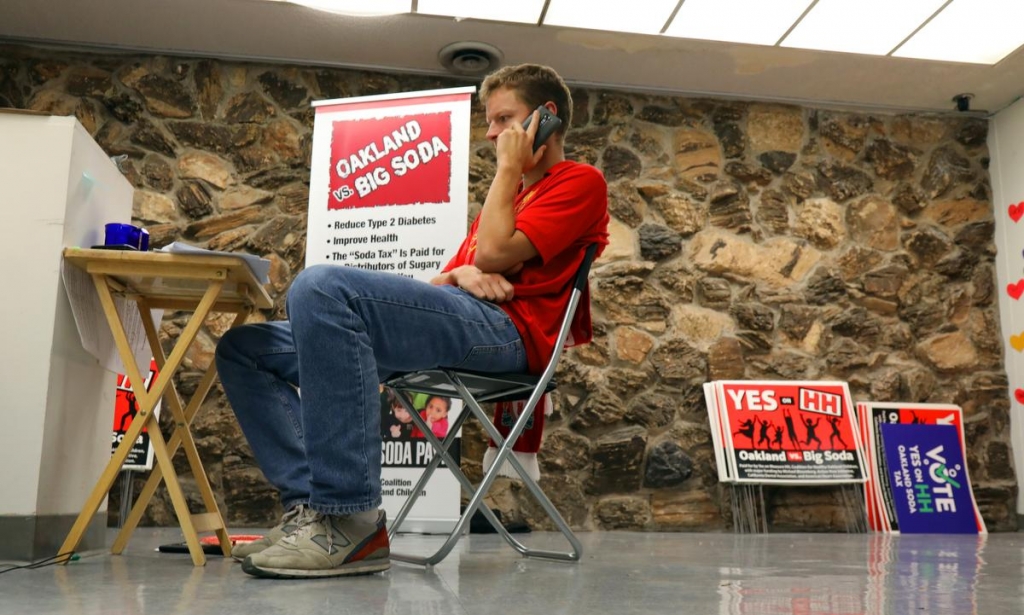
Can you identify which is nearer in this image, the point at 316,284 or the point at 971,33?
the point at 316,284

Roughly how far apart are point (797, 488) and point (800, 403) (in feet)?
1.39

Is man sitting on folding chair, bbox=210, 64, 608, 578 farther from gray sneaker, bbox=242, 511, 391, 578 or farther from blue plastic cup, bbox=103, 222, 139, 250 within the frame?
blue plastic cup, bbox=103, 222, 139, 250

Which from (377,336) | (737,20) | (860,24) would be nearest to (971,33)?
(860,24)

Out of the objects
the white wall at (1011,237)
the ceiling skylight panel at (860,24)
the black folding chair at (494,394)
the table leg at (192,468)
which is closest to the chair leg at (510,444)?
the black folding chair at (494,394)

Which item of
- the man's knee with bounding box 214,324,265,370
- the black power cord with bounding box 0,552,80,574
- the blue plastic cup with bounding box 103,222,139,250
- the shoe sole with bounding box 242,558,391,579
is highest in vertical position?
the blue plastic cup with bounding box 103,222,139,250

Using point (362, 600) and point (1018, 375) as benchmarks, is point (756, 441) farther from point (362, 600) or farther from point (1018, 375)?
point (362, 600)

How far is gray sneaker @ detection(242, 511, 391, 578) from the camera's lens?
57.6 inches

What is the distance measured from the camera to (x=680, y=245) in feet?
14.8

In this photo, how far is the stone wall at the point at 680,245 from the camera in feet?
13.8

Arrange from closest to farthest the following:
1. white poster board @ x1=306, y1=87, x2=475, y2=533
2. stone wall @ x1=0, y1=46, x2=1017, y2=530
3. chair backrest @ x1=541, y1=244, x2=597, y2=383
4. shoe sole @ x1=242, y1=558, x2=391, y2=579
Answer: shoe sole @ x1=242, y1=558, x2=391, y2=579, chair backrest @ x1=541, y1=244, x2=597, y2=383, white poster board @ x1=306, y1=87, x2=475, y2=533, stone wall @ x1=0, y1=46, x2=1017, y2=530

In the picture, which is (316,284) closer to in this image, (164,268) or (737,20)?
(164,268)

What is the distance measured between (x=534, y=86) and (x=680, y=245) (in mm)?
2678

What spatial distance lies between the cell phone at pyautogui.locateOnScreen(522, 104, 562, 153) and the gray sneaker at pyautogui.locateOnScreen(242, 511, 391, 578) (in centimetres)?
90

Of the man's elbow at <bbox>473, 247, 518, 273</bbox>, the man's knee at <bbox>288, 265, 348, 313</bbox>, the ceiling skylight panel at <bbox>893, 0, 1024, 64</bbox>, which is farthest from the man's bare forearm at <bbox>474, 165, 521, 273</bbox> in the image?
the ceiling skylight panel at <bbox>893, 0, 1024, 64</bbox>
